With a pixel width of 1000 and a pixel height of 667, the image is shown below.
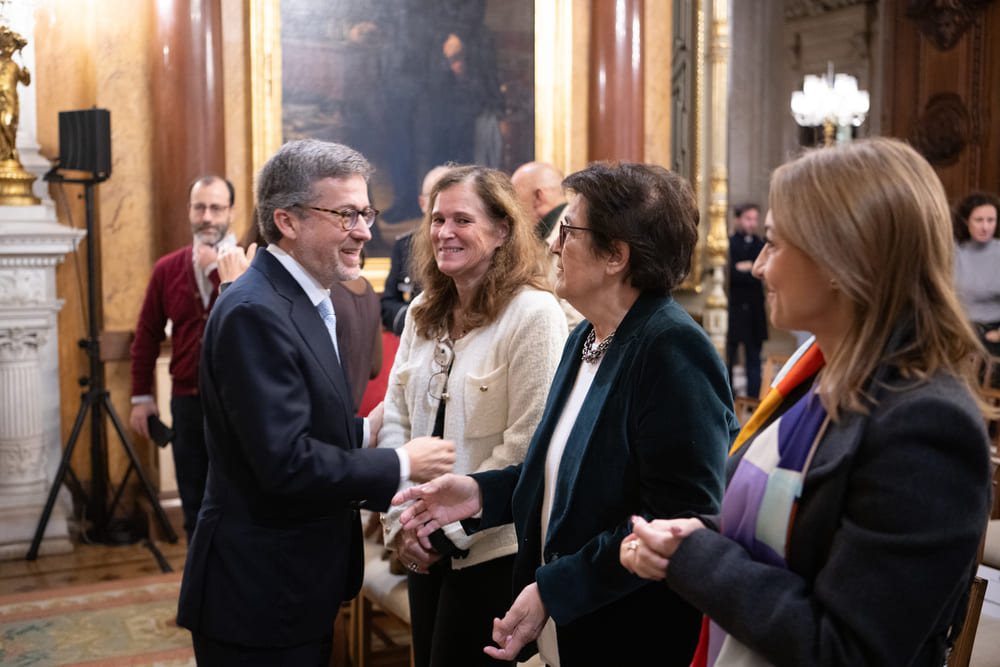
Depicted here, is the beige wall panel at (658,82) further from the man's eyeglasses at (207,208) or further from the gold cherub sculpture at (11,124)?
the gold cherub sculpture at (11,124)

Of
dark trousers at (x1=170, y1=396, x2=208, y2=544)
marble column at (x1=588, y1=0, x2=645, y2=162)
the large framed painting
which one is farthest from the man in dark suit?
marble column at (x1=588, y1=0, x2=645, y2=162)

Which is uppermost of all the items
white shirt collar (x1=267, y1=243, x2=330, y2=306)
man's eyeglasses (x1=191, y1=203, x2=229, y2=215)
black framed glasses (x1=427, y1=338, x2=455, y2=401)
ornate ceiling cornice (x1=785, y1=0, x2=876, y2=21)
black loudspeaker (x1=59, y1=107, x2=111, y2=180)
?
ornate ceiling cornice (x1=785, y1=0, x2=876, y2=21)

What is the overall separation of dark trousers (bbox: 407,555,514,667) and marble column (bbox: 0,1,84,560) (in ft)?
11.9

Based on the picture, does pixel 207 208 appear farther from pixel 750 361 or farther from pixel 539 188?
pixel 750 361

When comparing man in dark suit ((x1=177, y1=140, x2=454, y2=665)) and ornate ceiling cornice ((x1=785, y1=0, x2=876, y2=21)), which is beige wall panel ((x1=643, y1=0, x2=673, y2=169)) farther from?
man in dark suit ((x1=177, y1=140, x2=454, y2=665))

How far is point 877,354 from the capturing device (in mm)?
1239

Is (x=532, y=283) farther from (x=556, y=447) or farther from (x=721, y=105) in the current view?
(x=721, y=105)

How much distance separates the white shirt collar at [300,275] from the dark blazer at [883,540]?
1.15 metres

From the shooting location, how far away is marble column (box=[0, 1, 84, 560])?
5188 mm

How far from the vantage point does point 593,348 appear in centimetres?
195

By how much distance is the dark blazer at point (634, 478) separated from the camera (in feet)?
5.50

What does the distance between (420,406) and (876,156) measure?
1.45 m

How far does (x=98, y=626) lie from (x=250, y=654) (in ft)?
8.26

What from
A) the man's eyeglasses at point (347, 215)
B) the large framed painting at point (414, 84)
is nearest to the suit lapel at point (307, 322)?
the man's eyeglasses at point (347, 215)
